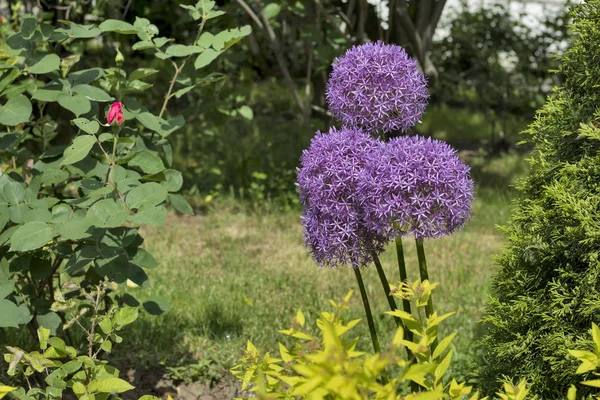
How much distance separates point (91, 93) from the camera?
268cm

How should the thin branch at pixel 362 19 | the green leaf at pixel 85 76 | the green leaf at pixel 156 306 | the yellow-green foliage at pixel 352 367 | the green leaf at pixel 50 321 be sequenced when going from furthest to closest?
the thin branch at pixel 362 19, the green leaf at pixel 156 306, the green leaf at pixel 85 76, the green leaf at pixel 50 321, the yellow-green foliage at pixel 352 367

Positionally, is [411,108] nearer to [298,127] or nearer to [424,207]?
[424,207]

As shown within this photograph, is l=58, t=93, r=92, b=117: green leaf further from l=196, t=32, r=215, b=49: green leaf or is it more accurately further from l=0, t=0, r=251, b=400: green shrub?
l=196, t=32, r=215, b=49: green leaf

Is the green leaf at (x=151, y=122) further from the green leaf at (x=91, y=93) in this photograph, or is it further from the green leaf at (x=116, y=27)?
the green leaf at (x=116, y=27)

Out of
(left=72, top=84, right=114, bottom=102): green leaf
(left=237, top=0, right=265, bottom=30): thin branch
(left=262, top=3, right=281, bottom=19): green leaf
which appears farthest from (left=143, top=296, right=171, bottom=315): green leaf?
(left=262, top=3, right=281, bottom=19): green leaf

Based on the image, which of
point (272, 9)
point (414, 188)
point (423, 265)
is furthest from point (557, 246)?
point (272, 9)

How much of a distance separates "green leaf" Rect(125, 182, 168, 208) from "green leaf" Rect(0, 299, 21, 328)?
494mm

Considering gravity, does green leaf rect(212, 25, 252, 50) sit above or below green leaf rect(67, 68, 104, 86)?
above

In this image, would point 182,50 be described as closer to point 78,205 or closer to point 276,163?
point 78,205

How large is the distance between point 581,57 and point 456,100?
9.09 metres

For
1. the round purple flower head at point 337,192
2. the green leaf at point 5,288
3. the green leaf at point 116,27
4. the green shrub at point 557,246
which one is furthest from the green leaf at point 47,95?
the green shrub at point 557,246

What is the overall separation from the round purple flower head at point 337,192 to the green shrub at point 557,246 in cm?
55

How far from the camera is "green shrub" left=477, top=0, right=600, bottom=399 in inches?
88.5

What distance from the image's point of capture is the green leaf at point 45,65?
8.56ft
